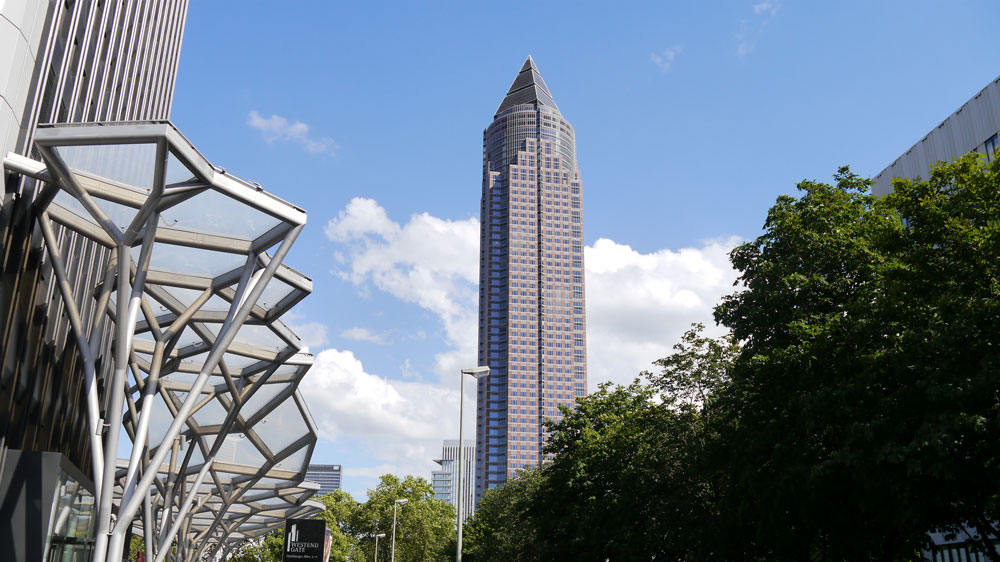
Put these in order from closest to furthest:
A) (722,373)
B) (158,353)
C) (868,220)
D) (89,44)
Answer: (868,220)
(89,44)
(158,353)
(722,373)

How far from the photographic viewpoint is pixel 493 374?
18038 cm

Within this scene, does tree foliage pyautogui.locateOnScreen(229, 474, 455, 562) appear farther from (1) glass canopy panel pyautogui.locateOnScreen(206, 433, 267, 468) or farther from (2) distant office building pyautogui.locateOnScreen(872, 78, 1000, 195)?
(2) distant office building pyautogui.locateOnScreen(872, 78, 1000, 195)

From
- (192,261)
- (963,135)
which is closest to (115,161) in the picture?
(192,261)

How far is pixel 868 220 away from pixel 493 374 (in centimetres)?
16261

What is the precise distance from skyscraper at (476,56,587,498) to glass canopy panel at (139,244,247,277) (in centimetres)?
14866

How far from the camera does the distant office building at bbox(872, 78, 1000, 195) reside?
3328 centimetres

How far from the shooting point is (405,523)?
79125 mm

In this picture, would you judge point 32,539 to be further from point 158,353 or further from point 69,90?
point 69,90

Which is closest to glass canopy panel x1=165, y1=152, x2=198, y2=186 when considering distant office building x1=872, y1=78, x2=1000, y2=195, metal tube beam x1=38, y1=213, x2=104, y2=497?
metal tube beam x1=38, y1=213, x2=104, y2=497

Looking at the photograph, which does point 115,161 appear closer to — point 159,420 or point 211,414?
point 211,414

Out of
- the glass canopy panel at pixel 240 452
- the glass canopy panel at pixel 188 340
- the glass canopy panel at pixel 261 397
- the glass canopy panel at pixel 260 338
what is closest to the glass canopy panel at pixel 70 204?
the glass canopy panel at pixel 260 338

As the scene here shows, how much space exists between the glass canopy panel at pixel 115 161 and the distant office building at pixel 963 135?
27033 millimetres

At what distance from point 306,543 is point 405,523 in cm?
4846

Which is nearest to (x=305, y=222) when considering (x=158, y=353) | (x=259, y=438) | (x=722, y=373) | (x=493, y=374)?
(x=158, y=353)
